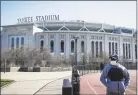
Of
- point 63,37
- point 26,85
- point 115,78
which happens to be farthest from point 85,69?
point 63,37

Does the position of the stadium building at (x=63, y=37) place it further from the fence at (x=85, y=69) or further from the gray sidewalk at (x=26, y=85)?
the gray sidewalk at (x=26, y=85)

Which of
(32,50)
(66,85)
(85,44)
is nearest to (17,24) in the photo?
(85,44)

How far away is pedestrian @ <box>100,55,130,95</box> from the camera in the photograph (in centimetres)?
664

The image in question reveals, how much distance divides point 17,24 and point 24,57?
165 feet

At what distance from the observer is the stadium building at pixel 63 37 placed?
129 metres

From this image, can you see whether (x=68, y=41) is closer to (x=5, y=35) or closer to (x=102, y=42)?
(x=102, y=42)

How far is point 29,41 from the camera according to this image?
129875mm

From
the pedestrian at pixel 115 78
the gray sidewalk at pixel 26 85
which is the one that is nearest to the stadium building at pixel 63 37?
the gray sidewalk at pixel 26 85

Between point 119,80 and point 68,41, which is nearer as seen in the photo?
point 119,80

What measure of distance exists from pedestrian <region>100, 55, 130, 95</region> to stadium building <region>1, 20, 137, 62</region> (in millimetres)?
119377

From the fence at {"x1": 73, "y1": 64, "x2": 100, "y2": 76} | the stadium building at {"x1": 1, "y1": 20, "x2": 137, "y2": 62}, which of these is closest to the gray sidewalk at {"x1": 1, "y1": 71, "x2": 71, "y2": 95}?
the fence at {"x1": 73, "y1": 64, "x2": 100, "y2": 76}

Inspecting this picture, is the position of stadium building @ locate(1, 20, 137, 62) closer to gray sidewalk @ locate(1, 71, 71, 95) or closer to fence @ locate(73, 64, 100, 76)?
fence @ locate(73, 64, 100, 76)

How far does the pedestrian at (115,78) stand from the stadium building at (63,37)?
392 feet

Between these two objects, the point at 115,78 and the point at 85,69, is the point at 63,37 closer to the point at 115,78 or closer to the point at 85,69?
the point at 85,69
